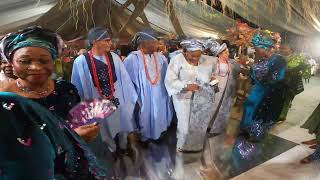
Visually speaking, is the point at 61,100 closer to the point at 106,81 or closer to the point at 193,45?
the point at 106,81

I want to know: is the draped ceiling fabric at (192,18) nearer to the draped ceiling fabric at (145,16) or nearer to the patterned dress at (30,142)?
the draped ceiling fabric at (145,16)

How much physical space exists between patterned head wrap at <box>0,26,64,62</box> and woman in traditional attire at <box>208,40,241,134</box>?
2319 millimetres

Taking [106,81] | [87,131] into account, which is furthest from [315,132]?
[87,131]

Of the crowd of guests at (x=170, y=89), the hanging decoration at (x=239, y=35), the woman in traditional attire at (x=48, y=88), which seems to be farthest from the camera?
the hanging decoration at (x=239, y=35)

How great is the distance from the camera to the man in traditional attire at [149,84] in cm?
317

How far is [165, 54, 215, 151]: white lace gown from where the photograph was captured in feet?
10.3

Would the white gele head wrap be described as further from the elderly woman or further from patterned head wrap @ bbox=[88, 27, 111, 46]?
patterned head wrap @ bbox=[88, 27, 111, 46]

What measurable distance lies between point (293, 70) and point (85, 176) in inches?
149

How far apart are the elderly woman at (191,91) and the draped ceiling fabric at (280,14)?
25.4 inches

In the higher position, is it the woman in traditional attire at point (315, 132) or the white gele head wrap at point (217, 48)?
the white gele head wrap at point (217, 48)

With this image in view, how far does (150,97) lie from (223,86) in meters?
0.94

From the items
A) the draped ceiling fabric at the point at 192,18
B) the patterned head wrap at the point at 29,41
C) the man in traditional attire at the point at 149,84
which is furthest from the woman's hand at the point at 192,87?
the patterned head wrap at the point at 29,41

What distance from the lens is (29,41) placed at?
Result: 1.37 meters

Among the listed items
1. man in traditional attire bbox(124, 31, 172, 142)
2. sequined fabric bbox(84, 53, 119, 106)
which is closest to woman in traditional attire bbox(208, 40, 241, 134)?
man in traditional attire bbox(124, 31, 172, 142)
